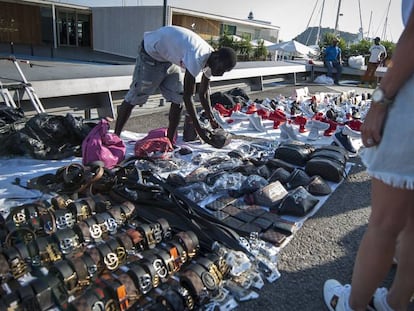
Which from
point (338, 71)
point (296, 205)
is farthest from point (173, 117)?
point (338, 71)

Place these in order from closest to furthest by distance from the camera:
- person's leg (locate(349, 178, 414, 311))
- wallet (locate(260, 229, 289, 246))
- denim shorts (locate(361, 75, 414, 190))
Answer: denim shorts (locate(361, 75, 414, 190)), person's leg (locate(349, 178, 414, 311)), wallet (locate(260, 229, 289, 246))

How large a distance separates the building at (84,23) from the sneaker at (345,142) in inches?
616

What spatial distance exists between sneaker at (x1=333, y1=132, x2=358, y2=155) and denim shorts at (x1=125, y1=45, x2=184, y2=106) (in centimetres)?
223

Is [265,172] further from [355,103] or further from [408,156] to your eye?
[355,103]

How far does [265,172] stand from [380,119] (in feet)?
7.39

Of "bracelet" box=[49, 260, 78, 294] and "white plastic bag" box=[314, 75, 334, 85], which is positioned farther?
"white plastic bag" box=[314, 75, 334, 85]

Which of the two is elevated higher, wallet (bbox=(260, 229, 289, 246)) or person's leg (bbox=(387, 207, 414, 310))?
person's leg (bbox=(387, 207, 414, 310))

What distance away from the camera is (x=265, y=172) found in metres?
3.56

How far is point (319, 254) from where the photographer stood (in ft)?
8.04

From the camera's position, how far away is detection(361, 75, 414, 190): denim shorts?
1.26 metres

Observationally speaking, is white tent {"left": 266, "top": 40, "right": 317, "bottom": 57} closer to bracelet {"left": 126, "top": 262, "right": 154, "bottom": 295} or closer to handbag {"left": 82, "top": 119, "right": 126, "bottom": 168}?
handbag {"left": 82, "top": 119, "right": 126, "bottom": 168}

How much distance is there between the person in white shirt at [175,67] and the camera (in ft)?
11.9

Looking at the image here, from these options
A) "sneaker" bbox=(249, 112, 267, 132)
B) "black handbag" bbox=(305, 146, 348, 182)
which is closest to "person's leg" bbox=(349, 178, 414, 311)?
"black handbag" bbox=(305, 146, 348, 182)

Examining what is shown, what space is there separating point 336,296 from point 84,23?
2505 centimetres
